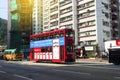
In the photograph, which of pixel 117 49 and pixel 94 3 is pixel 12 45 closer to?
pixel 94 3

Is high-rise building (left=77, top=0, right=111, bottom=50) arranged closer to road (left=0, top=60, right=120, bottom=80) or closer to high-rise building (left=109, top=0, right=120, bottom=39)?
high-rise building (left=109, top=0, right=120, bottom=39)

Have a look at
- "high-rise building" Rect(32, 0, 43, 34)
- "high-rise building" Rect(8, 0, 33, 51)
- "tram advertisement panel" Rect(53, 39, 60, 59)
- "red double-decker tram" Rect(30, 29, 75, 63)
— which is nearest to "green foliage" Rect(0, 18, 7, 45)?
"high-rise building" Rect(8, 0, 33, 51)

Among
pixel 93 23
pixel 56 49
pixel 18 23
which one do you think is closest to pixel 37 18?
pixel 18 23

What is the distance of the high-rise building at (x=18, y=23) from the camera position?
389 ft

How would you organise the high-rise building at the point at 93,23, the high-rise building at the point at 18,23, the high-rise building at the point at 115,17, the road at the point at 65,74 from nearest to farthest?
the road at the point at 65,74
the high-rise building at the point at 93,23
the high-rise building at the point at 115,17
the high-rise building at the point at 18,23

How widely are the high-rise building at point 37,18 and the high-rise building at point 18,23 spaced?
1058cm

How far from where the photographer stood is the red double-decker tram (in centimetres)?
3259

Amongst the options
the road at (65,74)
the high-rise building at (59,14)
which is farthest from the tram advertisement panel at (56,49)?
the high-rise building at (59,14)

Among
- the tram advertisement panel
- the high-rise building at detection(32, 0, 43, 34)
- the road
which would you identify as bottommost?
the road

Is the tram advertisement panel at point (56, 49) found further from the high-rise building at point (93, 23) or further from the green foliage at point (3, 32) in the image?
the green foliage at point (3, 32)

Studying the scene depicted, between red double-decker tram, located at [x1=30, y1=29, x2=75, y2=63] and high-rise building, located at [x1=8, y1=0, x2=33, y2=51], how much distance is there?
79566mm

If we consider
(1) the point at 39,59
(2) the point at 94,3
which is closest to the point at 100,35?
(2) the point at 94,3

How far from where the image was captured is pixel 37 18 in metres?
141

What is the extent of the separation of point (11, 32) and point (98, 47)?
52932 mm
